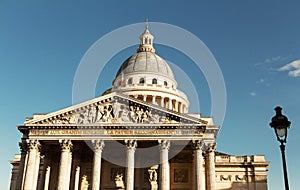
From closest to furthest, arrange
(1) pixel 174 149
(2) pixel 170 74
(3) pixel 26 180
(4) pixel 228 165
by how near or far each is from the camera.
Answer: (3) pixel 26 180 < (1) pixel 174 149 < (4) pixel 228 165 < (2) pixel 170 74

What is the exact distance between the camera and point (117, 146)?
3797cm

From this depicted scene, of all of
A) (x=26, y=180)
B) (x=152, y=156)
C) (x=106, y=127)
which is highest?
(x=106, y=127)

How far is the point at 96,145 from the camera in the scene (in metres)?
35.3

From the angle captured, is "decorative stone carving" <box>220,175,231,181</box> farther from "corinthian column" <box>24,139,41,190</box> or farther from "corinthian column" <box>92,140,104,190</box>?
"corinthian column" <box>24,139,41,190</box>

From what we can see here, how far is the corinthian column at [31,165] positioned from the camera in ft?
114

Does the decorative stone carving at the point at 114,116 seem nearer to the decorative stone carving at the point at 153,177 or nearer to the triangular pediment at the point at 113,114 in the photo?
the triangular pediment at the point at 113,114

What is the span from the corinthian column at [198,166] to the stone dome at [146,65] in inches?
1254

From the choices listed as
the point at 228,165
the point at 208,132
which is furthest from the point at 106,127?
the point at 228,165

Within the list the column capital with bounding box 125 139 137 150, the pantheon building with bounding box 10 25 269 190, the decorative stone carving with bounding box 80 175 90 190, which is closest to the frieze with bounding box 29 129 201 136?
the pantheon building with bounding box 10 25 269 190

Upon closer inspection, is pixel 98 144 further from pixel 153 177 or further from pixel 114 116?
pixel 153 177

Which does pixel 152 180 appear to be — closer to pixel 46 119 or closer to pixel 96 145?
pixel 96 145

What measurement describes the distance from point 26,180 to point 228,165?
24960 millimetres

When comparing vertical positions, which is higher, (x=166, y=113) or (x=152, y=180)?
(x=166, y=113)

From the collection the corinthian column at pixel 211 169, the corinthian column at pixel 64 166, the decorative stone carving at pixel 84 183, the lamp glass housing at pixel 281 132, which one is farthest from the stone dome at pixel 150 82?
the lamp glass housing at pixel 281 132
